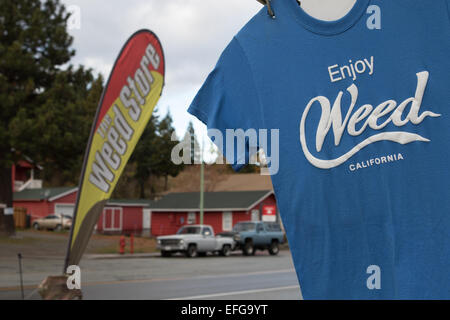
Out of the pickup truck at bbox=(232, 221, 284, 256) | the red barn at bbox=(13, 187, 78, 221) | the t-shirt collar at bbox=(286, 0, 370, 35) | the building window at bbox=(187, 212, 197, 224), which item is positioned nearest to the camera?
the t-shirt collar at bbox=(286, 0, 370, 35)

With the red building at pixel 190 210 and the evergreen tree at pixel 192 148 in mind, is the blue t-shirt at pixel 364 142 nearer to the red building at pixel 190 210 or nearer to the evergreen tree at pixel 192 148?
the evergreen tree at pixel 192 148

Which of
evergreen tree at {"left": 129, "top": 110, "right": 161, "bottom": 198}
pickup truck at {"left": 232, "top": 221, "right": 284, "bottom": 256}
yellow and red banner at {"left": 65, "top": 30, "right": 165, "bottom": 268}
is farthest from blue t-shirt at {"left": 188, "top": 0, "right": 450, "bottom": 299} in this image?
pickup truck at {"left": 232, "top": 221, "right": 284, "bottom": 256}

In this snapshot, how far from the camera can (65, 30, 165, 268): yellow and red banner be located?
725 centimetres

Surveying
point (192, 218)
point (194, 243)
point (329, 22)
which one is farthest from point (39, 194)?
point (329, 22)

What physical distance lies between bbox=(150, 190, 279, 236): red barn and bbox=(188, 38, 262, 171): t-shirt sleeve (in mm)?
39931

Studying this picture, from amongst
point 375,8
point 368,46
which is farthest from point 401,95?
point 375,8

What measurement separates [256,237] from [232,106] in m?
29.0

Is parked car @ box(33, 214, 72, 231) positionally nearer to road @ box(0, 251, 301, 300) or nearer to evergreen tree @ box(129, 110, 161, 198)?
evergreen tree @ box(129, 110, 161, 198)

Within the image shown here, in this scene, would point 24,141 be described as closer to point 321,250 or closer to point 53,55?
point 53,55

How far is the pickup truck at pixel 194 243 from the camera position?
27656mm

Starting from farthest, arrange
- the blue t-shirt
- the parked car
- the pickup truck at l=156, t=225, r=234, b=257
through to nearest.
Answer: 1. the parked car
2. the pickup truck at l=156, t=225, r=234, b=257
3. the blue t-shirt

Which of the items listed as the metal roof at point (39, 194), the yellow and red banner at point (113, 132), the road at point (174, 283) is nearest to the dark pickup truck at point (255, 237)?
the road at point (174, 283)
